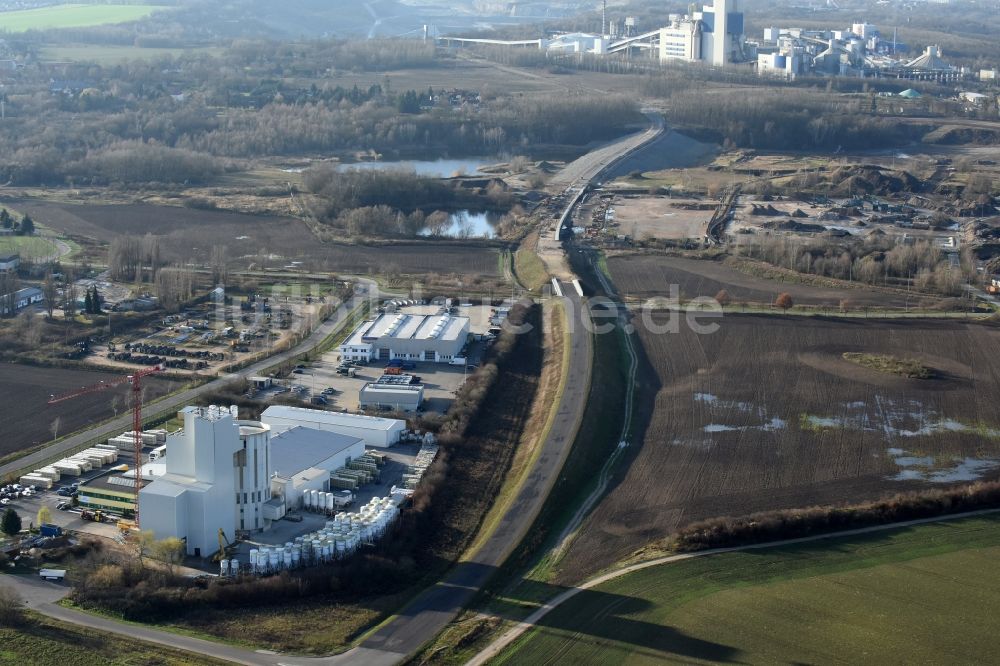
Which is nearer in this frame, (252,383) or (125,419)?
(125,419)

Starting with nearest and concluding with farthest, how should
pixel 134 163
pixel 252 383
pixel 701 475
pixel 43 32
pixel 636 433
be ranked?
1. pixel 701 475
2. pixel 636 433
3. pixel 252 383
4. pixel 134 163
5. pixel 43 32

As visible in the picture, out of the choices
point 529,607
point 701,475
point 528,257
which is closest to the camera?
point 529,607

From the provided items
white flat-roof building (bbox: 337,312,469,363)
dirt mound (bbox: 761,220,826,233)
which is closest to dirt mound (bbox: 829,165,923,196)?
dirt mound (bbox: 761,220,826,233)

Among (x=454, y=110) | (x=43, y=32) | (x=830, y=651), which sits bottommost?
(x=830, y=651)

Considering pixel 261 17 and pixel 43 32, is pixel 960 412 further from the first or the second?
pixel 261 17

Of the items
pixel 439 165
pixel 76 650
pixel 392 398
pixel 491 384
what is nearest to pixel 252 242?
pixel 491 384

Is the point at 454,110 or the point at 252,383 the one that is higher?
the point at 454,110

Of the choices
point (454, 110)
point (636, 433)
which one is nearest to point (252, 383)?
point (636, 433)
